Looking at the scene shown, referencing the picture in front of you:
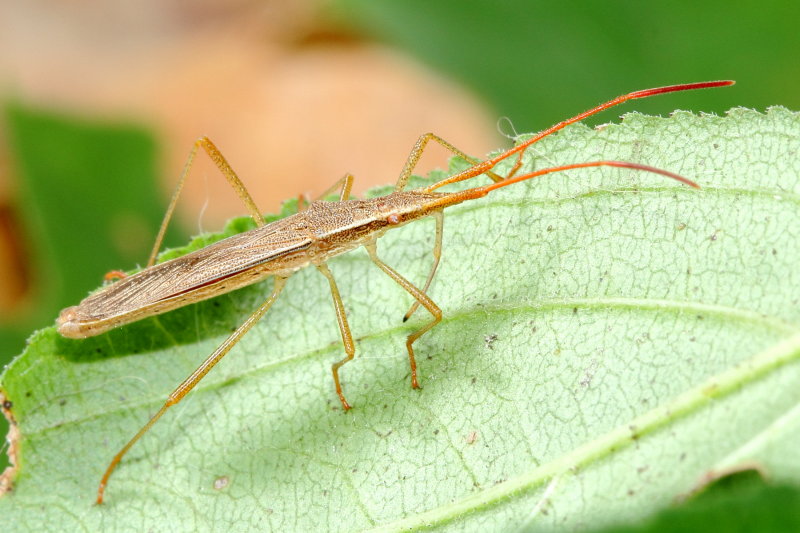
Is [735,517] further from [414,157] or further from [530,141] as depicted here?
[414,157]

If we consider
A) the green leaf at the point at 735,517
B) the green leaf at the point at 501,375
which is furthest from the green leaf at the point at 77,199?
the green leaf at the point at 735,517

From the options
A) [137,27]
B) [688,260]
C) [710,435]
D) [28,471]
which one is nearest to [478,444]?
[710,435]

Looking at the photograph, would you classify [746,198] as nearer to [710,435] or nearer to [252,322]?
[710,435]

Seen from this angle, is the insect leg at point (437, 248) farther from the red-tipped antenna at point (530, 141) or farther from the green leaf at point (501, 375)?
the red-tipped antenna at point (530, 141)

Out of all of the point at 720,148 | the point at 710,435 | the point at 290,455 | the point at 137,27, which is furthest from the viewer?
the point at 137,27

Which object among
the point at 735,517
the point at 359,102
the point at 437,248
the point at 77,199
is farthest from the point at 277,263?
the point at 359,102

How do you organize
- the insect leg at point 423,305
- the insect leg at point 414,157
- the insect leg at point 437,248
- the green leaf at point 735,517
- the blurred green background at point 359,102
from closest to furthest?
the green leaf at point 735,517 < the insect leg at point 423,305 < the insect leg at point 437,248 < the insect leg at point 414,157 < the blurred green background at point 359,102
